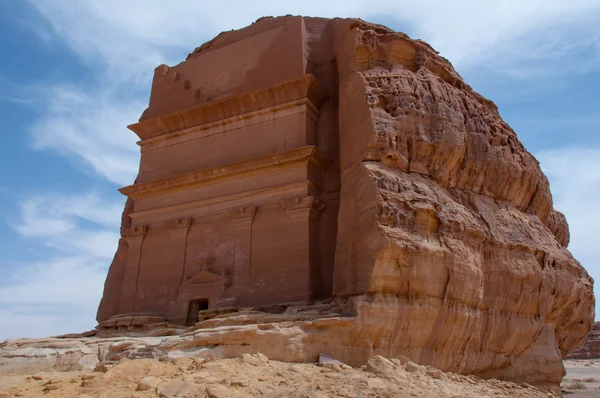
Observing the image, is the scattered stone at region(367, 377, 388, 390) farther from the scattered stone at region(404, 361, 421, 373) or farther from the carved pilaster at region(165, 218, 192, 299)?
the carved pilaster at region(165, 218, 192, 299)

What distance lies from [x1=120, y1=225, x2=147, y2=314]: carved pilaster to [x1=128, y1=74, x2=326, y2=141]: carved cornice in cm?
308

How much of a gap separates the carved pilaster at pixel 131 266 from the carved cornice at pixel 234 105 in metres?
3.08

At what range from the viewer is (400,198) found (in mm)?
10867

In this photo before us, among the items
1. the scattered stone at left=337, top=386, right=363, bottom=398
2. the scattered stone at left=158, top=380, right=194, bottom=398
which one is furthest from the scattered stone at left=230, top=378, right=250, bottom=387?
the scattered stone at left=337, top=386, right=363, bottom=398

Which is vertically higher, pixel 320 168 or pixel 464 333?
pixel 320 168

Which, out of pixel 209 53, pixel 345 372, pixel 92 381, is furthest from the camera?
pixel 209 53

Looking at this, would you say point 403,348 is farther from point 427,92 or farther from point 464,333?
point 427,92

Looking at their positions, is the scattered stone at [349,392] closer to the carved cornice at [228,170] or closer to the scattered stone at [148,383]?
the scattered stone at [148,383]

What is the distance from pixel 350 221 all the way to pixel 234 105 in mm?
5777

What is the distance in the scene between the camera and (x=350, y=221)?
11.4 meters

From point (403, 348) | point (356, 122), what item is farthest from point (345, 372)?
point (356, 122)

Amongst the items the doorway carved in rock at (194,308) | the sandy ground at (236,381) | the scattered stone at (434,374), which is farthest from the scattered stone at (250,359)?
the doorway carved in rock at (194,308)

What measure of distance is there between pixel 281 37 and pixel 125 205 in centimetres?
734

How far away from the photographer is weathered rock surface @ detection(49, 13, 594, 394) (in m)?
10.4
